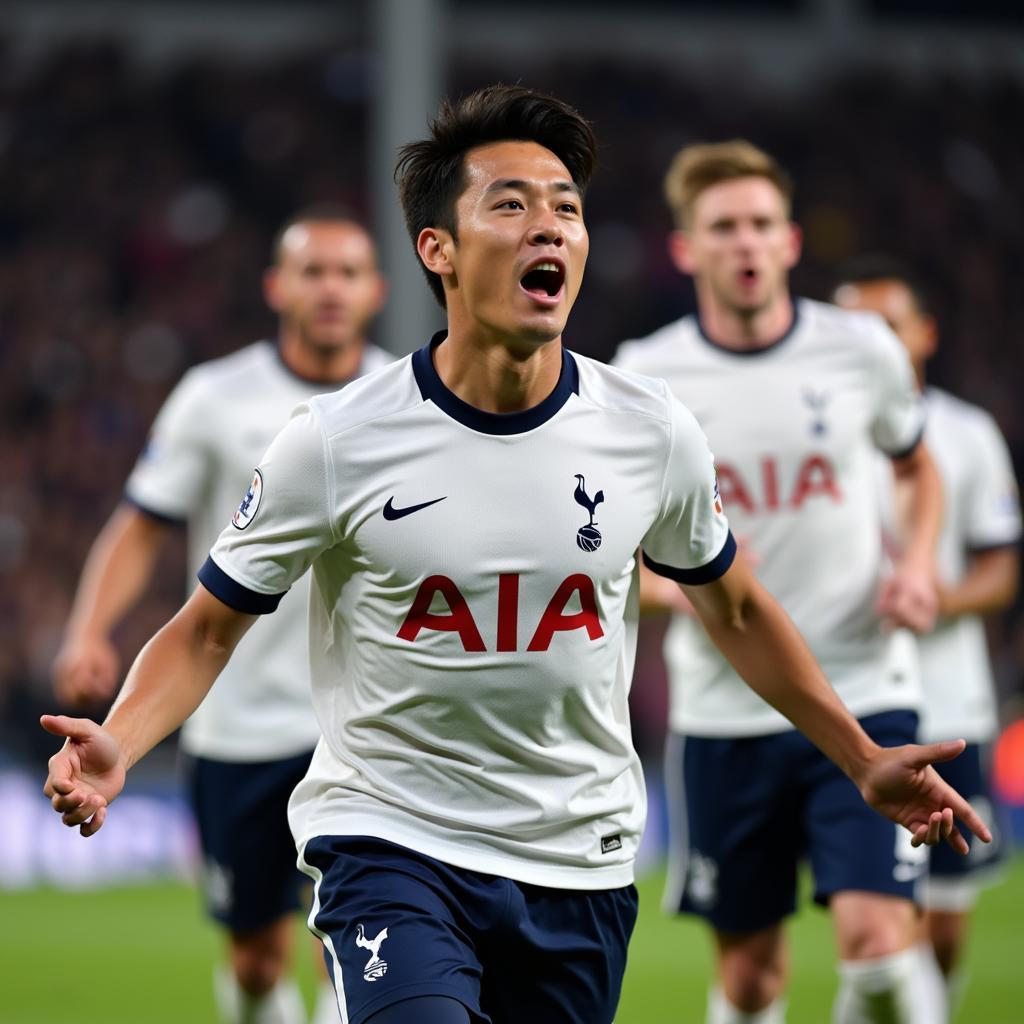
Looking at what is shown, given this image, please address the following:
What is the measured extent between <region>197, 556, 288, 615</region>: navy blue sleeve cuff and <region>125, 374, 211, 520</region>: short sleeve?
2.57 meters

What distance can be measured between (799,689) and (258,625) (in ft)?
8.16

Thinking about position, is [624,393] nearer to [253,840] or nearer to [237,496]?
[237,496]

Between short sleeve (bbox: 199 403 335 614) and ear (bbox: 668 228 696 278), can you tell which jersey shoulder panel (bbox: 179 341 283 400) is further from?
short sleeve (bbox: 199 403 335 614)

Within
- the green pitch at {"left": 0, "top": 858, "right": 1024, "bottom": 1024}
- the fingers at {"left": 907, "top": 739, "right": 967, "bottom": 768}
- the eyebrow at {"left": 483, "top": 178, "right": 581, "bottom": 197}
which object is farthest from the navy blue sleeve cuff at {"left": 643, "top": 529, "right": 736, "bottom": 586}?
the green pitch at {"left": 0, "top": 858, "right": 1024, "bottom": 1024}

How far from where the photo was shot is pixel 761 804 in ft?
17.4

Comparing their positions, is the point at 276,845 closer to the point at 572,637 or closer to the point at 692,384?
the point at 692,384

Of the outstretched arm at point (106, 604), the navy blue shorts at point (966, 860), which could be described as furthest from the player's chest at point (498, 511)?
the navy blue shorts at point (966, 860)

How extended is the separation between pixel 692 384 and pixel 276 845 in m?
1.84

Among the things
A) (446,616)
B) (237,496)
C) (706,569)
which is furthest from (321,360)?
(446,616)

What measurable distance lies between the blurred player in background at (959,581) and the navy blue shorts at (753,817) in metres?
1.44

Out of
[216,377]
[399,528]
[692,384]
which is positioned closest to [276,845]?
[216,377]

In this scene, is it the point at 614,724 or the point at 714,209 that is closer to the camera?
the point at 614,724

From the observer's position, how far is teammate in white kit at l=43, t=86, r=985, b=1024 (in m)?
3.44

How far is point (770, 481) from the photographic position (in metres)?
5.31
